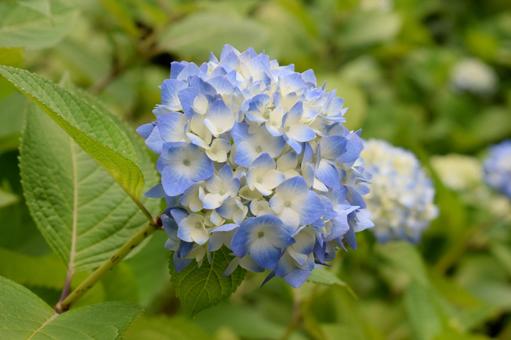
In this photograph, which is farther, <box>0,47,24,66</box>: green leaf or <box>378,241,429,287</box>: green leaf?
→ <box>378,241,429,287</box>: green leaf

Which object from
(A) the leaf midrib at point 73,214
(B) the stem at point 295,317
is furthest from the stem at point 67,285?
(B) the stem at point 295,317

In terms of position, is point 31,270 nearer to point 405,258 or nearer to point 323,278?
point 323,278

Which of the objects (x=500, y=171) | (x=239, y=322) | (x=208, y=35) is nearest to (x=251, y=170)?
(x=239, y=322)

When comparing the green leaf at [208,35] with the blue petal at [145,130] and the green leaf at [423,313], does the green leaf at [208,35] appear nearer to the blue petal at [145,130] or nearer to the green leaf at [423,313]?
the green leaf at [423,313]

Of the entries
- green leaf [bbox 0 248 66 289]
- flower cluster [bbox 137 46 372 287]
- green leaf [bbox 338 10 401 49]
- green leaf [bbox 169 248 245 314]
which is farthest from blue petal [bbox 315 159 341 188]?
green leaf [bbox 338 10 401 49]

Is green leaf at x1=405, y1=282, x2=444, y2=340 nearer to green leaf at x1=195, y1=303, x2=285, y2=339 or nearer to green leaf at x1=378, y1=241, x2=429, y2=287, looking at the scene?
green leaf at x1=378, y1=241, x2=429, y2=287

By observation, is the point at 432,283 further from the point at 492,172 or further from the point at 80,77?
the point at 80,77

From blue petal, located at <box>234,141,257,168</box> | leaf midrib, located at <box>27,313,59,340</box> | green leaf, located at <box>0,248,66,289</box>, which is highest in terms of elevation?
blue petal, located at <box>234,141,257,168</box>

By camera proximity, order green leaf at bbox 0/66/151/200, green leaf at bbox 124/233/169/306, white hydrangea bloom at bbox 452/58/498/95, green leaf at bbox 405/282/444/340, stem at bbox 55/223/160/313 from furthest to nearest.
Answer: white hydrangea bloom at bbox 452/58/498/95 → green leaf at bbox 405/282/444/340 → green leaf at bbox 124/233/169/306 → stem at bbox 55/223/160/313 → green leaf at bbox 0/66/151/200

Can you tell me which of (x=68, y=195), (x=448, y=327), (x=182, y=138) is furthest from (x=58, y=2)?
(x=448, y=327)
